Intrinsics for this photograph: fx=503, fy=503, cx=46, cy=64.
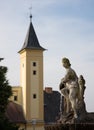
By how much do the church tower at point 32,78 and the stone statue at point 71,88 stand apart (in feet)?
204

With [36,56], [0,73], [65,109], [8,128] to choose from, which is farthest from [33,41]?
[65,109]

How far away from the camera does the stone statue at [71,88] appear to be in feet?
47.5

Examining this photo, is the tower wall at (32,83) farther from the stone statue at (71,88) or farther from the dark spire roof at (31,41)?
the stone statue at (71,88)

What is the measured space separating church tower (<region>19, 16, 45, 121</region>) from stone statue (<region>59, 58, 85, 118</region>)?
204ft

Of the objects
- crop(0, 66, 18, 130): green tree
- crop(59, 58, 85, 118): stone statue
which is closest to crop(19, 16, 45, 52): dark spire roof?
crop(0, 66, 18, 130): green tree

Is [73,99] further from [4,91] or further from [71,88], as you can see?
[4,91]

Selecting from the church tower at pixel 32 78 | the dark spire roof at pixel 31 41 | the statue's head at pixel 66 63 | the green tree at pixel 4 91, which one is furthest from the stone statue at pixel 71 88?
the dark spire roof at pixel 31 41

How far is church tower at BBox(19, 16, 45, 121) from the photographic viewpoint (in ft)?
253

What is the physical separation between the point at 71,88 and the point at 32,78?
64.0 metres

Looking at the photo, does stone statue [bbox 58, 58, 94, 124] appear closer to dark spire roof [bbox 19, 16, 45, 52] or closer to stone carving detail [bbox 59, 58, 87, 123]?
stone carving detail [bbox 59, 58, 87, 123]

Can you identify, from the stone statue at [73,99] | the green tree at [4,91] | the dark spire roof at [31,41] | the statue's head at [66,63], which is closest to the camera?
the stone statue at [73,99]

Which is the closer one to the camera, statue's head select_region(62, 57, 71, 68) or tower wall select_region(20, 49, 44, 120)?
statue's head select_region(62, 57, 71, 68)

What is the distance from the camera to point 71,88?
48.0 ft

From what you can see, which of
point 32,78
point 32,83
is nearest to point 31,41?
point 32,78
